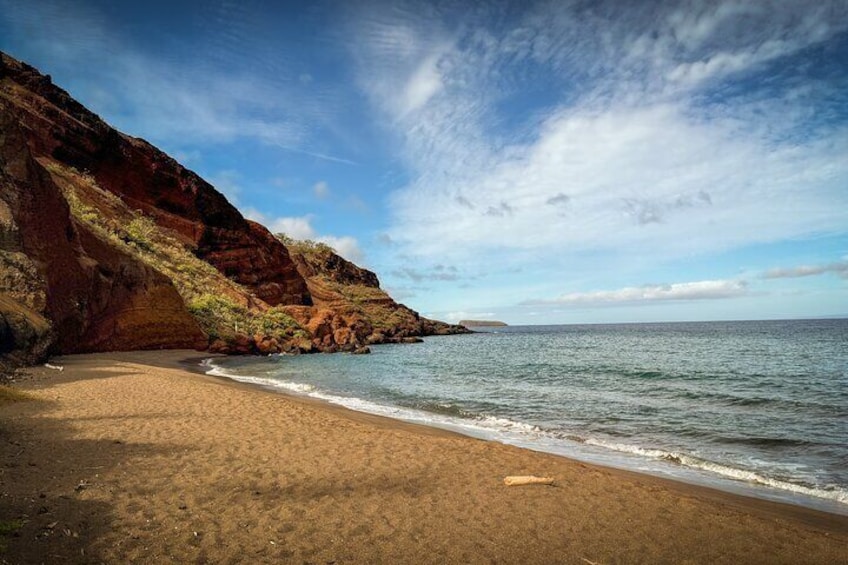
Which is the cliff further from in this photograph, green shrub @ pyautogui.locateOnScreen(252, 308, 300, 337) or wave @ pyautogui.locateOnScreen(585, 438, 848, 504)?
wave @ pyautogui.locateOnScreen(585, 438, 848, 504)

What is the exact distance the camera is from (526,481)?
748 centimetres

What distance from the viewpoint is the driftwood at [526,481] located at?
748 cm

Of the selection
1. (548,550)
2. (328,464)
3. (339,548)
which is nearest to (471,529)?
(548,550)

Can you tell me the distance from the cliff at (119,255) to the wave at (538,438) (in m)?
11.0

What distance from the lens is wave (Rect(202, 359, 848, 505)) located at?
359 inches

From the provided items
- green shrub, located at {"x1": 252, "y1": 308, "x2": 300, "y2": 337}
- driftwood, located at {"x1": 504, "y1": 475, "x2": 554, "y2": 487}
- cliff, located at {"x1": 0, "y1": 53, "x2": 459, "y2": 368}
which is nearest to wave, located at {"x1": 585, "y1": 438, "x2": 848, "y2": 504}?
driftwood, located at {"x1": 504, "y1": 475, "x2": 554, "y2": 487}

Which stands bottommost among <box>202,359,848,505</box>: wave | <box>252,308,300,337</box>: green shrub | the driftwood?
<box>202,359,848,505</box>: wave

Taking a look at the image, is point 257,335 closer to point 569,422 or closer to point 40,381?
point 40,381

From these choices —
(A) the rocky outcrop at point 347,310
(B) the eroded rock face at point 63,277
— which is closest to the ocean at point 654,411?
(B) the eroded rock face at point 63,277

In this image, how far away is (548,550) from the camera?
17.4 ft

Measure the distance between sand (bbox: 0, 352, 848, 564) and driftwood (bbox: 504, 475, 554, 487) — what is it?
121mm

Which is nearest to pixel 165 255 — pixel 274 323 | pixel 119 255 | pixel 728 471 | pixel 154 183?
pixel 274 323

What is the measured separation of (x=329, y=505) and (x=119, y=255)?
26.0 m

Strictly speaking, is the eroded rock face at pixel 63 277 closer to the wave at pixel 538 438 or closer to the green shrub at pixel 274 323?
the wave at pixel 538 438
